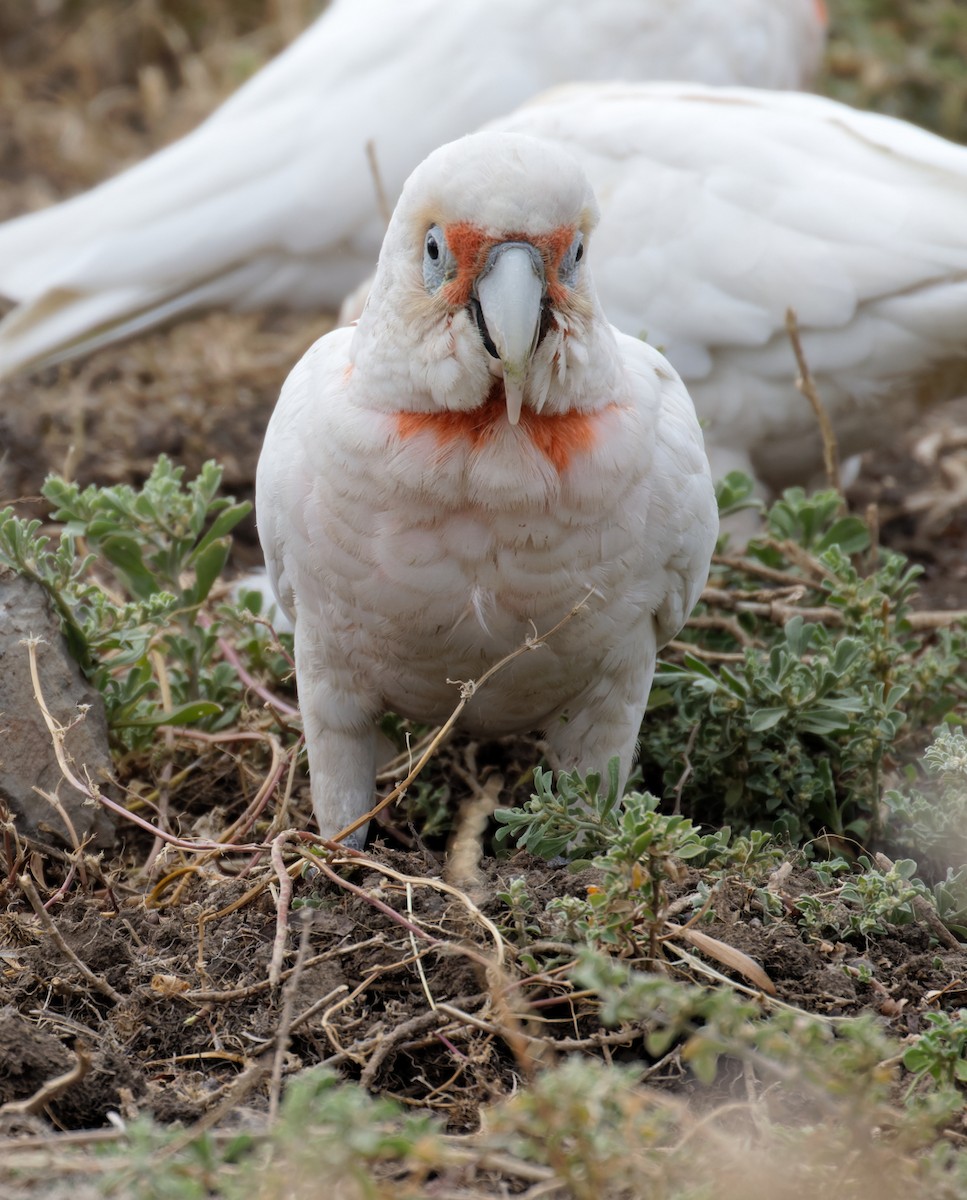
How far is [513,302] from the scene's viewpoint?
6.24 feet

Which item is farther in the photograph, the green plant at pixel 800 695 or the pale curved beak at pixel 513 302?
the green plant at pixel 800 695

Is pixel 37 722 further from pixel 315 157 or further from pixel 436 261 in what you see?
pixel 315 157

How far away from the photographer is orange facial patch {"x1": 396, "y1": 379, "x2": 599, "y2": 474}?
208 centimetres

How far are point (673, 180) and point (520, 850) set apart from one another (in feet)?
6.23

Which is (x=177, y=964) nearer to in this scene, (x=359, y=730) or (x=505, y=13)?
(x=359, y=730)

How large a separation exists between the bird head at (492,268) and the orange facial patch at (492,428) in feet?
0.10

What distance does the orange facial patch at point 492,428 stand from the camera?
2.08 m

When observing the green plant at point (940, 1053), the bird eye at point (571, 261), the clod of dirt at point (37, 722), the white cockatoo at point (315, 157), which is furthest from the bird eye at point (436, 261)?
the white cockatoo at point (315, 157)

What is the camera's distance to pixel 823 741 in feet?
8.85

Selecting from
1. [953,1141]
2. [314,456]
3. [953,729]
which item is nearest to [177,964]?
[314,456]

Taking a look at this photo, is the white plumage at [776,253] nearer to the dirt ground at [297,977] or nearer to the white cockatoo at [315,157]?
the white cockatoo at [315,157]

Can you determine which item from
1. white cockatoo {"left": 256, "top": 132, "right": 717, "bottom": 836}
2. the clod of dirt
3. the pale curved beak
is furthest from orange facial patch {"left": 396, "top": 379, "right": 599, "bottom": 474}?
the clod of dirt

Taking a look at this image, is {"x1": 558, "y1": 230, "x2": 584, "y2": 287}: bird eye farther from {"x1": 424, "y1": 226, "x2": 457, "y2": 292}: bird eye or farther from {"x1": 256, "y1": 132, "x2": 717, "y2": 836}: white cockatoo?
{"x1": 424, "y1": 226, "x2": 457, "y2": 292}: bird eye

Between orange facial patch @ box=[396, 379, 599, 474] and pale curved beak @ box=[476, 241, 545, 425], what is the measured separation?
5.1 inches
